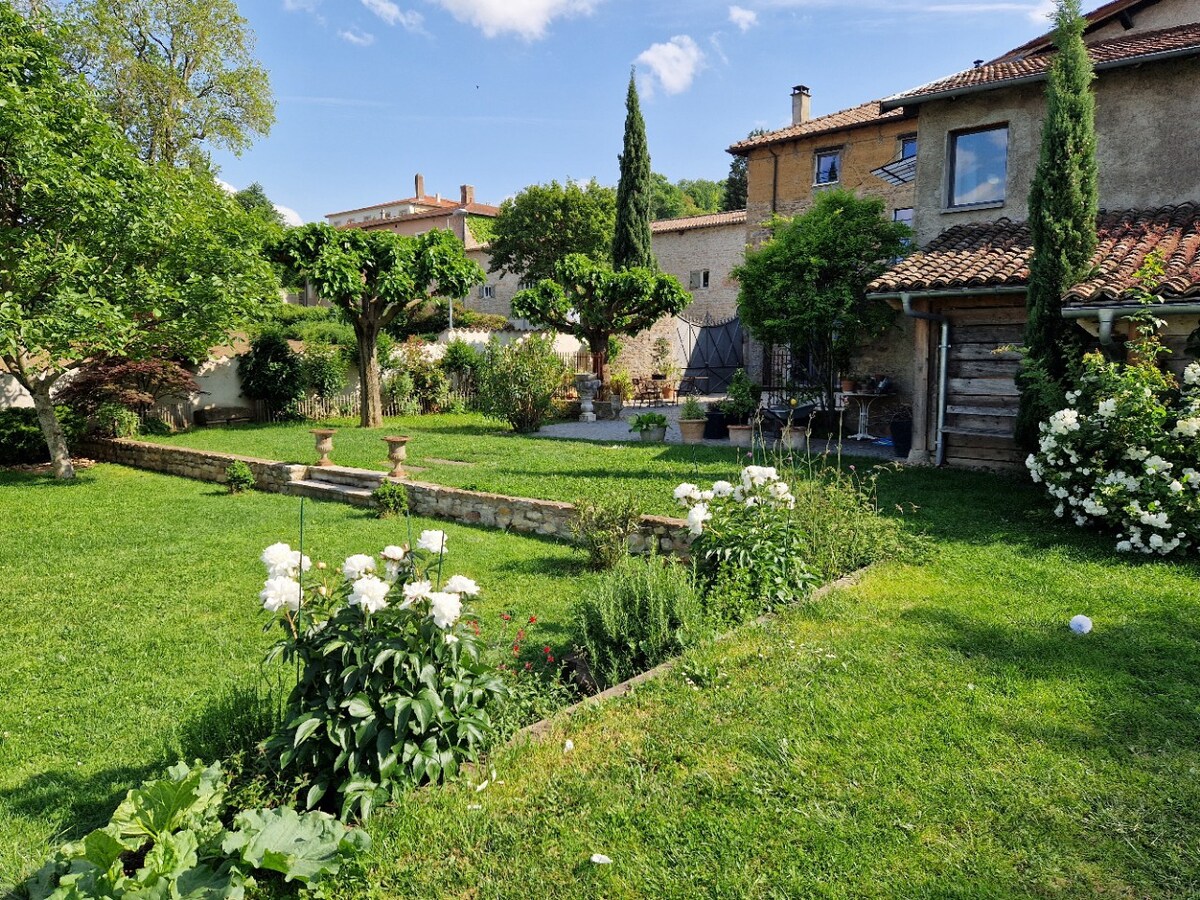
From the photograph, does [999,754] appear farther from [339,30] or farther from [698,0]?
Answer: [339,30]

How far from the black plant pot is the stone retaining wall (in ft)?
21.2

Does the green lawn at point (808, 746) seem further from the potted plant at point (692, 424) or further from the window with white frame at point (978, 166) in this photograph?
the potted plant at point (692, 424)

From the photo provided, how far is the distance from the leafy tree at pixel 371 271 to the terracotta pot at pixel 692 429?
7.36 m

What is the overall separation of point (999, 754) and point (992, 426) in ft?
27.5

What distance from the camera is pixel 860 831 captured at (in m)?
2.79

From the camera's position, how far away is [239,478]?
11.8 meters

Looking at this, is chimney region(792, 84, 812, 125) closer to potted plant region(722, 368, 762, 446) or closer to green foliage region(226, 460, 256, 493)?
potted plant region(722, 368, 762, 446)

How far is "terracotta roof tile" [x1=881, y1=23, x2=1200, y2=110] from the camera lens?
9.80m

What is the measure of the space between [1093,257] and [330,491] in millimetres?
10371

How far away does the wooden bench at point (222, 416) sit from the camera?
19.4 meters

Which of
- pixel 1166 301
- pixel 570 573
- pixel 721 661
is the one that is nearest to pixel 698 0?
pixel 1166 301

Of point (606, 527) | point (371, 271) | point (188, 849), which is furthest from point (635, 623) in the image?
point (371, 271)

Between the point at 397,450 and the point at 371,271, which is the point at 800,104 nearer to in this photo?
the point at 371,271


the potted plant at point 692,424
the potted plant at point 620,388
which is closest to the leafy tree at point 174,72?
the potted plant at point 620,388
